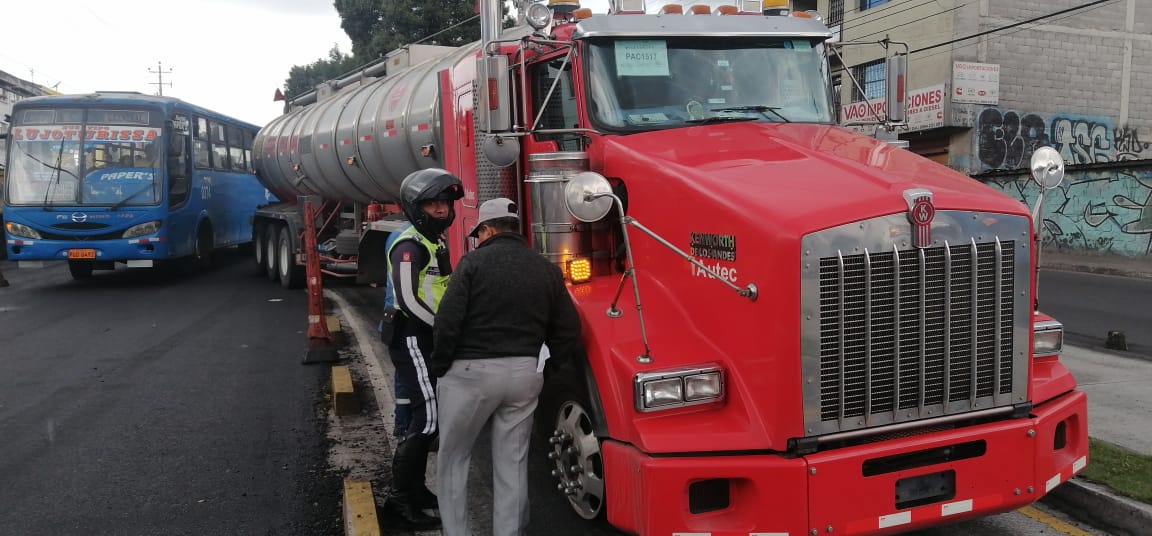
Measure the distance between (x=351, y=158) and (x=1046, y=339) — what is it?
9.02 metres

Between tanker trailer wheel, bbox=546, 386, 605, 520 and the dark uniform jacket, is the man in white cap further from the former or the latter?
tanker trailer wheel, bbox=546, 386, 605, 520

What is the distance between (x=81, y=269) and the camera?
1717 cm

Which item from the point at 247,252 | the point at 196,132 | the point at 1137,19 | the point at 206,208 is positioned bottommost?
the point at 247,252

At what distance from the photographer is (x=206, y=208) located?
57.8ft

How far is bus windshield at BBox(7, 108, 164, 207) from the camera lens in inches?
597

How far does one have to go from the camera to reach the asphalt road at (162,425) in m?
4.93

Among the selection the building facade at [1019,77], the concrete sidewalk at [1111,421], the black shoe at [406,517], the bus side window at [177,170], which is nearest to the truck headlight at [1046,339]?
the concrete sidewalk at [1111,421]

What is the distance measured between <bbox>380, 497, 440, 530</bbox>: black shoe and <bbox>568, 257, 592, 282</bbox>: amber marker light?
148 cm

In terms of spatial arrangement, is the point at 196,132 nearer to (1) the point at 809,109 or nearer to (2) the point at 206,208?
(2) the point at 206,208

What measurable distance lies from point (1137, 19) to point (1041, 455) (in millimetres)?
26611

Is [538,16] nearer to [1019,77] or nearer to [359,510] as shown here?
[359,510]

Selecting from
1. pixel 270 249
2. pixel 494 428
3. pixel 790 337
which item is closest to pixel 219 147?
pixel 270 249

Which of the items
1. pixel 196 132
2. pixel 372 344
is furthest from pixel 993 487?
pixel 196 132

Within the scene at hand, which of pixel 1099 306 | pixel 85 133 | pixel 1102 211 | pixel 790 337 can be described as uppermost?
pixel 85 133
